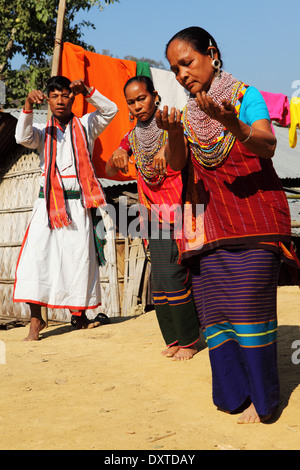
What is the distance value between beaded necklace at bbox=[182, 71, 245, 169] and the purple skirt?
51 cm

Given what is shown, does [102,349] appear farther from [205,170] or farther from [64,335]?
[205,170]

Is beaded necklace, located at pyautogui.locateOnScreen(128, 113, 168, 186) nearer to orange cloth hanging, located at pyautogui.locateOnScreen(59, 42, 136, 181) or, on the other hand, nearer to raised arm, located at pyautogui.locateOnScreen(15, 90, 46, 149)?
raised arm, located at pyautogui.locateOnScreen(15, 90, 46, 149)

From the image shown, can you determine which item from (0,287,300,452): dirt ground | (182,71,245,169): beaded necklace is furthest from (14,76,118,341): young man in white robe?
(182,71,245,169): beaded necklace

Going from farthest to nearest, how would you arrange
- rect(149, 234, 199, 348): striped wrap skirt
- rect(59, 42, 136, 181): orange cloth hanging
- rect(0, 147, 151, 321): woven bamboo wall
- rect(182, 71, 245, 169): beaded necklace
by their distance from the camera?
rect(0, 147, 151, 321): woven bamboo wall < rect(59, 42, 136, 181): orange cloth hanging < rect(149, 234, 199, 348): striped wrap skirt < rect(182, 71, 245, 169): beaded necklace

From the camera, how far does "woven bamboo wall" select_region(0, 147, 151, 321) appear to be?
998cm

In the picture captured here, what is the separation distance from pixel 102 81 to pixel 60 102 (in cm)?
232

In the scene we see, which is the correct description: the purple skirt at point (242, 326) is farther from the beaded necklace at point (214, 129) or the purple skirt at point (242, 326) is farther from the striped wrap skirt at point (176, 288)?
the striped wrap skirt at point (176, 288)

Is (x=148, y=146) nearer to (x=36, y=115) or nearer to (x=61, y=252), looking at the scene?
(x=61, y=252)

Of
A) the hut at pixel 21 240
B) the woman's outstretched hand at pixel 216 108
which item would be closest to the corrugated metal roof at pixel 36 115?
the hut at pixel 21 240

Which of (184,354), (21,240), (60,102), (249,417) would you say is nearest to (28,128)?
(60,102)

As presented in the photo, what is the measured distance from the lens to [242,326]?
2852 mm

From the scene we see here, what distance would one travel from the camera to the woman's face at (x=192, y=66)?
9.35 feet

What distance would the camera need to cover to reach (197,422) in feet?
9.46
